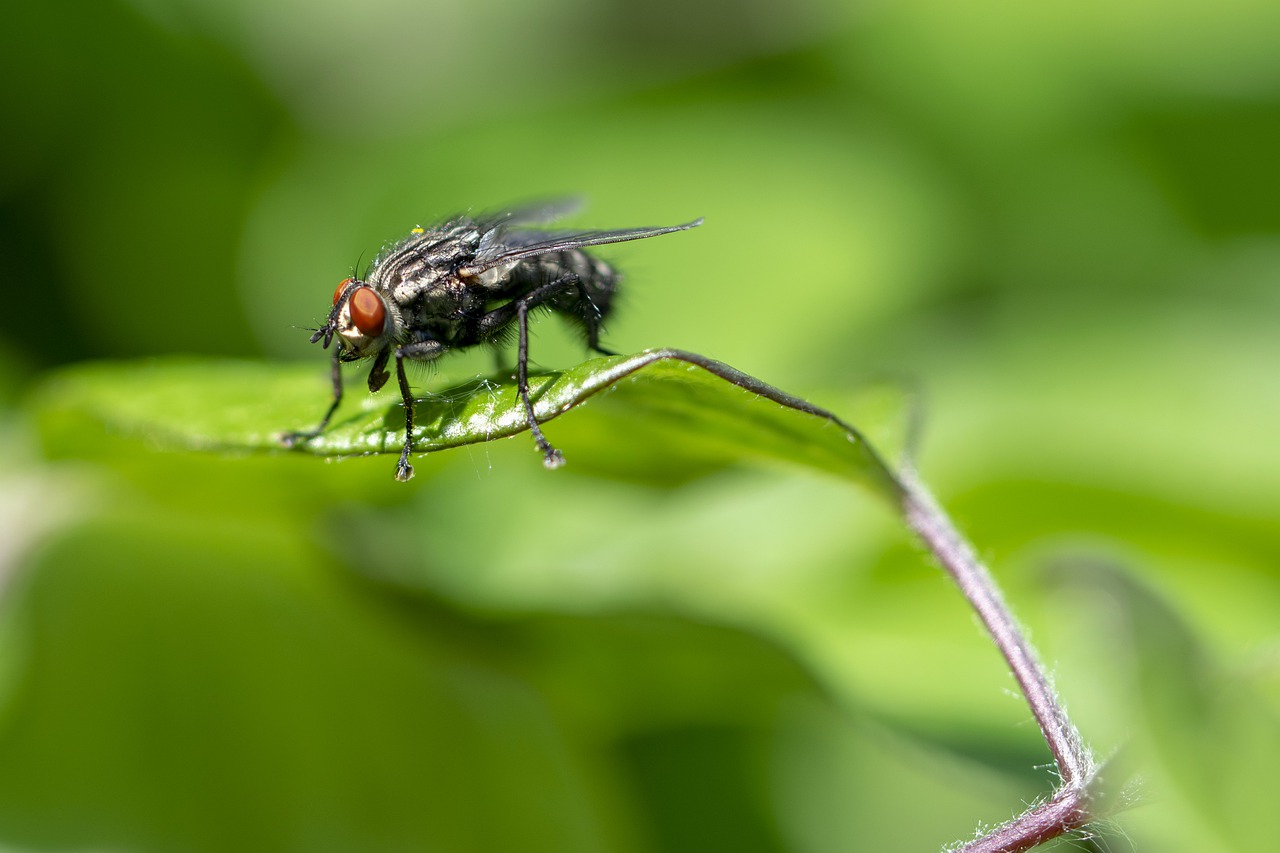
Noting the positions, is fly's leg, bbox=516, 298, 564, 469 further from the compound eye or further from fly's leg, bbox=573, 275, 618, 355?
the compound eye

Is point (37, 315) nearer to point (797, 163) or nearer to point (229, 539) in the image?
point (229, 539)

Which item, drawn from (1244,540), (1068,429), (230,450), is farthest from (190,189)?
(1244,540)

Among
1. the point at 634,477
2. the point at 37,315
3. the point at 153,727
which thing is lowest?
the point at 153,727

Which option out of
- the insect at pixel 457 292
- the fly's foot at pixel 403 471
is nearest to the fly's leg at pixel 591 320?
the insect at pixel 457 292

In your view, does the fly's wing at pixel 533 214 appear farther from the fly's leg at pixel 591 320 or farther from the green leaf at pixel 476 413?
the green leaf at pixel 476 413

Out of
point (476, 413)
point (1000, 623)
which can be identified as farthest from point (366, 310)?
point (1000, 623)

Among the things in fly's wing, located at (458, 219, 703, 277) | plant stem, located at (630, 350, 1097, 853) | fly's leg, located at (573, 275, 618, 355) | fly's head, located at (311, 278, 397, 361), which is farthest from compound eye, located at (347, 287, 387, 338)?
plant stem, located at (630, 350, 1097, 853)
